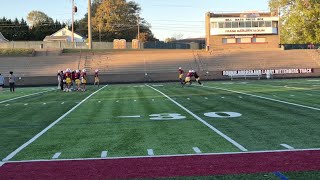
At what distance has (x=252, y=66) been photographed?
5441 centimetres

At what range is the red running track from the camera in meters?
6.16

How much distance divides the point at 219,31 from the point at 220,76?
1965 centimetres

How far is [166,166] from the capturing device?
260 inches

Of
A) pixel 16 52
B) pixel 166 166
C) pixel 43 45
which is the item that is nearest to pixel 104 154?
pixel 166 166

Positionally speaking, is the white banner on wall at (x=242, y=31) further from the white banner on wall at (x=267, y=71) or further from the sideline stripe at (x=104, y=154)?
the sideline stripe at (x=104, y=154)

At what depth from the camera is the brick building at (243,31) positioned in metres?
66.0

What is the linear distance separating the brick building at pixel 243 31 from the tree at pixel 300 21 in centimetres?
557

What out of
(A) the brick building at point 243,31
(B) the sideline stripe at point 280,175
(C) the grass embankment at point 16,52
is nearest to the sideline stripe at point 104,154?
(B) the sideline stripe at point 280,175

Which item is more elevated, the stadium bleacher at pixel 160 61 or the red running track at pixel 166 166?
the stadium bleacher at pixel 160 61

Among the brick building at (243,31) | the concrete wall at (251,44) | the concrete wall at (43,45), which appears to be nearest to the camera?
the concrete wall at (43,45)

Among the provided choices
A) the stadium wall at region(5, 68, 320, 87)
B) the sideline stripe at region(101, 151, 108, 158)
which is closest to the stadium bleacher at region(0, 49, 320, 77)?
the stadium wall at region(5, 68, 320, 87)

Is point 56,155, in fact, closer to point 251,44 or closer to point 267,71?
point 267,71

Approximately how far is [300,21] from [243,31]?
10440 mm

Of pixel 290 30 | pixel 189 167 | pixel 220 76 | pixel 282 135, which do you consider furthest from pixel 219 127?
pixel 290 30
